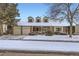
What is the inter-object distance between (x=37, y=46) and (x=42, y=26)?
13.4 inches

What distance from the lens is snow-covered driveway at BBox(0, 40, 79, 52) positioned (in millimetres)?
5414

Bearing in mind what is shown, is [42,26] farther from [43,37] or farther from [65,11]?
[65,11]

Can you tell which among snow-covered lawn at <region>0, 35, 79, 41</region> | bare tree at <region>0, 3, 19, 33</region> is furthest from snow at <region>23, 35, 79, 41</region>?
bare tree at <region>0, 3, 19, 33</region>

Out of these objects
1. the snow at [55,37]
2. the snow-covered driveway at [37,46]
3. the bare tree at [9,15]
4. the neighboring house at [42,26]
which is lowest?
the snow-covered driveway at [37,46]

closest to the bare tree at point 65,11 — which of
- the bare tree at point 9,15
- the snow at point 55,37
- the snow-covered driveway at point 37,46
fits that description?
the snow at point 55,37

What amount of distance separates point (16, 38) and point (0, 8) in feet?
1.85

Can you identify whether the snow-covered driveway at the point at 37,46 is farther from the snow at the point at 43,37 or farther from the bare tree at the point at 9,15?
the bare tree at the point at 9,15

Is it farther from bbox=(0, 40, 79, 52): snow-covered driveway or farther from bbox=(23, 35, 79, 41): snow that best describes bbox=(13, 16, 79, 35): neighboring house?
bbox=(0, 40, 79, 52): snow-covered driveway

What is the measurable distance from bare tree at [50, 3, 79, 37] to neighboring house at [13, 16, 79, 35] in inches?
3.2

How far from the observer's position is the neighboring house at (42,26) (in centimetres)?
544

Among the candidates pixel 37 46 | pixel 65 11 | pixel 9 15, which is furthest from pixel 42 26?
pixel 9 15

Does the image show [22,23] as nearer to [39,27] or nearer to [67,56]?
[39,27]

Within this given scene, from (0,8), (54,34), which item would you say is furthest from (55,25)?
(0,8)

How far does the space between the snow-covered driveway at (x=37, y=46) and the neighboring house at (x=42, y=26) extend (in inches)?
7.3
